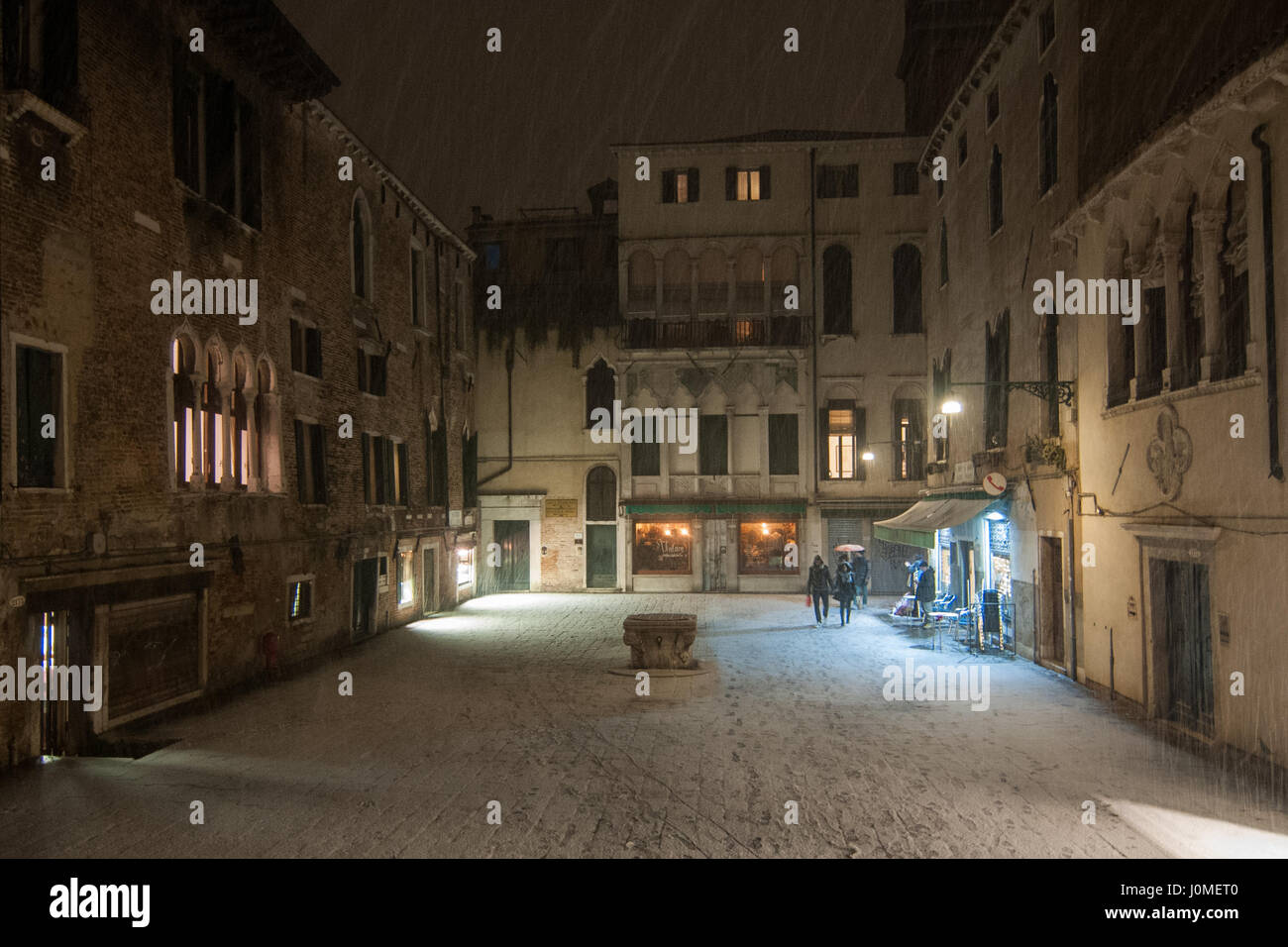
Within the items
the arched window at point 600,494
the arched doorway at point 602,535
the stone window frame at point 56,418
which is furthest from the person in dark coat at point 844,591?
the stone window frame at point 56,418

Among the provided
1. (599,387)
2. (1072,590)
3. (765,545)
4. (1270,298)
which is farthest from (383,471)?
(1270,298)

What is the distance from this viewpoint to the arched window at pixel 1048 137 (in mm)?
16797

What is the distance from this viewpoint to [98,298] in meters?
12.7

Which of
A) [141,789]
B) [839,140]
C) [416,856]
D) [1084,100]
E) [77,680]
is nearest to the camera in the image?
[416,856]

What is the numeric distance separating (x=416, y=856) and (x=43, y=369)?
776cm

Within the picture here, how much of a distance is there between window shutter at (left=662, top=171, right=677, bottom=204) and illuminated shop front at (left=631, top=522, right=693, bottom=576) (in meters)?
10.9

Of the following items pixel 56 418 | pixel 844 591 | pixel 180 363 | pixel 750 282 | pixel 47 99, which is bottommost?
pixel 844 591

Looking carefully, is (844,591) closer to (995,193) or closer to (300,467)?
(995,193)

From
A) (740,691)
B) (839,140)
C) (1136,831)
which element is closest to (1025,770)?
(1136,831)

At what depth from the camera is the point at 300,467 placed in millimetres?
18891

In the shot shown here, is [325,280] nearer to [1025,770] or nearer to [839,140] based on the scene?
[1025,770]

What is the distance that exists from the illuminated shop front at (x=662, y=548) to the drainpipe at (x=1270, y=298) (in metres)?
23.3

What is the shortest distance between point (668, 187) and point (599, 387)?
7.08m

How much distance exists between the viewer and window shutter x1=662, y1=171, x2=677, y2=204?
32.9m
